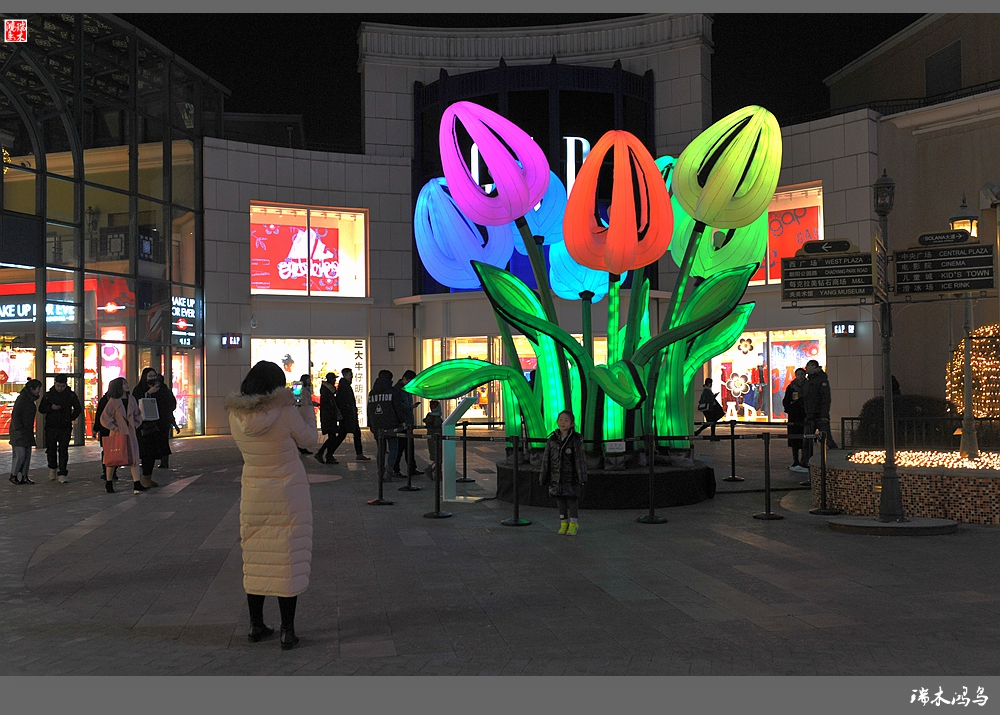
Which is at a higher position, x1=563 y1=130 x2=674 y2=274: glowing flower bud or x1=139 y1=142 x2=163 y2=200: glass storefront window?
x1=139 y1=142 x2=163 y2=200: glass storefront window

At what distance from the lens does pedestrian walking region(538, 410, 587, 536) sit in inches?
396

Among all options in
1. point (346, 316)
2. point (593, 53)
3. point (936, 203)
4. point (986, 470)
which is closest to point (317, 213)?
point (346, 316)

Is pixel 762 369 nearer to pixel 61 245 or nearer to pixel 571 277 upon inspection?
pixel 571 277

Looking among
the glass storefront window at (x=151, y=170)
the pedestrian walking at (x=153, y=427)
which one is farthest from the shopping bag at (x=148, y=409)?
the glass storefront window at (x=151, y=170)

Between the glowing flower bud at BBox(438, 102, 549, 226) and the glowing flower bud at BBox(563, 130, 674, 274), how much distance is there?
0.70 m

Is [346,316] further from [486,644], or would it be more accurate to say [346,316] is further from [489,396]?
[486,644]

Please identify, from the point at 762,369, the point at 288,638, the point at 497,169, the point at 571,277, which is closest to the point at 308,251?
the point at 762,369

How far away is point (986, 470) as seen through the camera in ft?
33.9

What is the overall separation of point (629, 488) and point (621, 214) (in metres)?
3.43

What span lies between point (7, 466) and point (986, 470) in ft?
56.0

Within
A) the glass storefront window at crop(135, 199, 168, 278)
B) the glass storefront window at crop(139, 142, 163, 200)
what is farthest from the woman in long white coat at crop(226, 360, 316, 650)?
the glass storefront window at crop(139, 142, 163, 200)

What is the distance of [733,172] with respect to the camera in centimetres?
1247

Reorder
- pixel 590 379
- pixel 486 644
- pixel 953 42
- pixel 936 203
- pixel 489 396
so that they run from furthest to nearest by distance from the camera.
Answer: pixel 489 396
pixel 953 42
pixel 936 203
pixel 590 379
pixel 486 644

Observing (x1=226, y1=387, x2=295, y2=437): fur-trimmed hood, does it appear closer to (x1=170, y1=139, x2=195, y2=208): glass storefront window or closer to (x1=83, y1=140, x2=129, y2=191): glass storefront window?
(x1=83, y1=140, x2=129, y2=191): glass storefront window
